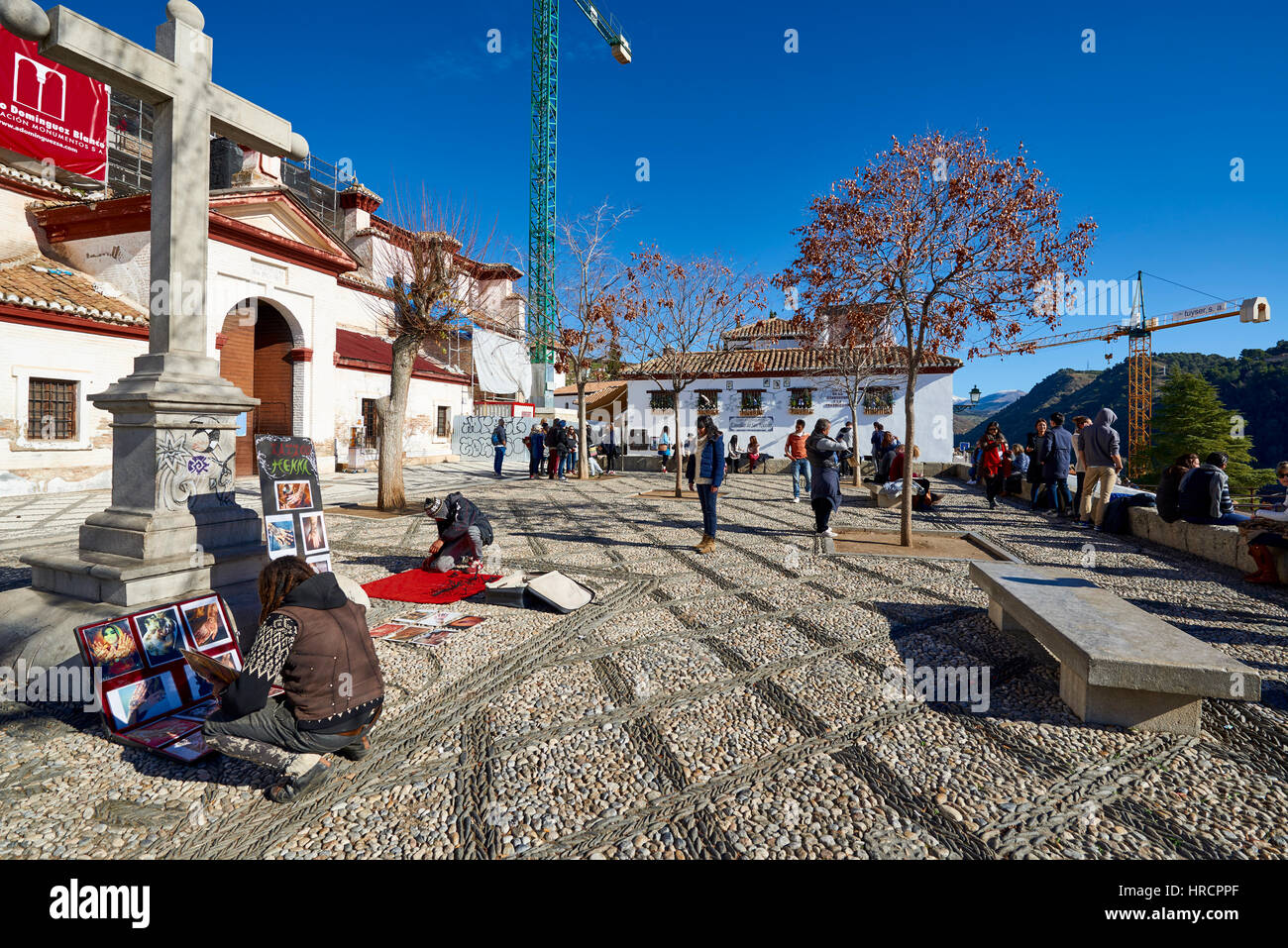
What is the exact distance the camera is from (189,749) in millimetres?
2623

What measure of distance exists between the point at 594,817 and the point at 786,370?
28545 mm

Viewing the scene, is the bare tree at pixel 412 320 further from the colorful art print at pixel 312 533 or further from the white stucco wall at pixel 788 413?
the white stucco wall at pixel 788 413

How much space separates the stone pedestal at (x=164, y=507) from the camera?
3520mm

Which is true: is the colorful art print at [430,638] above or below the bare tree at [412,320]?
below

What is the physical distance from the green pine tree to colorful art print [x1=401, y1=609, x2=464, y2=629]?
182 feet

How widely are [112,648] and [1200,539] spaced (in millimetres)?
10184

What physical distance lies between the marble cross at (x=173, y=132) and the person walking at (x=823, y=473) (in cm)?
668

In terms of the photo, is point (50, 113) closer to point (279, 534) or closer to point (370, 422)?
point (370, 422)

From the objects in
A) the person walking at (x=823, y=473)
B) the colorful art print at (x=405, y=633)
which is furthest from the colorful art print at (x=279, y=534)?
the person walking at (x=823, y=473)

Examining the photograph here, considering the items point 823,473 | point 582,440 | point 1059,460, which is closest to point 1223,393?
point 1059,460

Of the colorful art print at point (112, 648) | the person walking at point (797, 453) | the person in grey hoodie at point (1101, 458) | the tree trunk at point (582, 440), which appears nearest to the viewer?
the colorful art print at point (112, 648)
